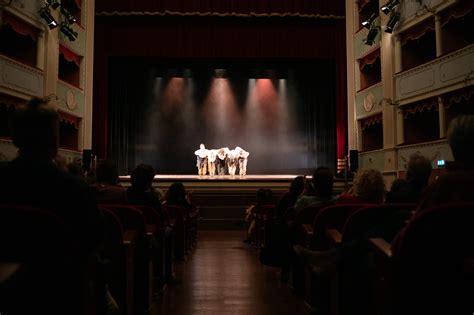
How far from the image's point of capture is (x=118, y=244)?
2.37 metres

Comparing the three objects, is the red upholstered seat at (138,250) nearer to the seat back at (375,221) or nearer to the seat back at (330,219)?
the seat back at (330,219)

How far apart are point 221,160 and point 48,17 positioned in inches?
235

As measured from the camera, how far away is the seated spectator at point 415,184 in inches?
114

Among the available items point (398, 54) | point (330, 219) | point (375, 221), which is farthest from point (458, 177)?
point (398, 54)

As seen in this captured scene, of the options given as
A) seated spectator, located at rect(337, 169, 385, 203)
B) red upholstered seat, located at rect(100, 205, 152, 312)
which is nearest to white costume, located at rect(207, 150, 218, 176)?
red upholstered seat, located at rect(100, 205, 152, 312)

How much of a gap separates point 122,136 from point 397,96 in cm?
749

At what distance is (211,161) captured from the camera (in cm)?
1391

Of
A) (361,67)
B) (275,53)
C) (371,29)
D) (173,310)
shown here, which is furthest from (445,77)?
(173,310)

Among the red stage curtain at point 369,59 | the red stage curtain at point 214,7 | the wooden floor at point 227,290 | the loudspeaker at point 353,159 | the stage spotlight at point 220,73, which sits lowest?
the wooden floor at point 227,290

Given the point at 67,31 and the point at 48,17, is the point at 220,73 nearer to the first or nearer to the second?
the point at 67,31

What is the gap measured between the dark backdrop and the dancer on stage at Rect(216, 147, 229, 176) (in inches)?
55.6

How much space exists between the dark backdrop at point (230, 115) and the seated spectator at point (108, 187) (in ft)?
35.4

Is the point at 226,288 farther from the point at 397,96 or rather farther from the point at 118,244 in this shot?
the point at 397,96

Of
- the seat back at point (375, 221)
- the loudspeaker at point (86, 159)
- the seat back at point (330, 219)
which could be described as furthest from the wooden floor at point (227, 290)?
the loudspeaker at point (86, 159)
